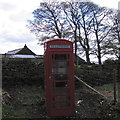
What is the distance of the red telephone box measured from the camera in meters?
5.16

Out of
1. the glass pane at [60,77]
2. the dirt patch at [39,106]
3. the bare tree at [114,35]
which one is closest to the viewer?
the dirt patch at [39,106]

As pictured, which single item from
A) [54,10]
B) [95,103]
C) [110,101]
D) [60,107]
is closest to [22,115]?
[60,107]

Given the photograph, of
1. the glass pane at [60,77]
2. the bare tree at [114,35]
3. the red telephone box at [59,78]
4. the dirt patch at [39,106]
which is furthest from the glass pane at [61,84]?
the bare tree at [114,35]

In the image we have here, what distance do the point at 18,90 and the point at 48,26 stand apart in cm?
1642

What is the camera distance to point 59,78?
5270 millimetres

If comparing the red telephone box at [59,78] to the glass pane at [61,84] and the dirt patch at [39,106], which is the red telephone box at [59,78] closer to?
the glass pane at [61,84]

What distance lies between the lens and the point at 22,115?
16.4 ft

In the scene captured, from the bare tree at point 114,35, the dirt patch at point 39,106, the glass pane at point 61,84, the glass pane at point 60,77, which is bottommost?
the dirt patch at point 39,106

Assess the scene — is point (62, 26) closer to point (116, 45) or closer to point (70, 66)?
point (116, 45)

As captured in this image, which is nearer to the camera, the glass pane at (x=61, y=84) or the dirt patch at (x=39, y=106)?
the dirt patch at (x=39, y=106)

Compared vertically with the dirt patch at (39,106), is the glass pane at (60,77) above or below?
above

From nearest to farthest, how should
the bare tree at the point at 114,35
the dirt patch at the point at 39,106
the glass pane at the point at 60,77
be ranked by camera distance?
the dirt patch at the point at 39,106, the glass pane at the point at 60,77, the bare tree at the point at 114,35

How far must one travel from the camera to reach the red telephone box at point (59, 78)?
16.9 ft

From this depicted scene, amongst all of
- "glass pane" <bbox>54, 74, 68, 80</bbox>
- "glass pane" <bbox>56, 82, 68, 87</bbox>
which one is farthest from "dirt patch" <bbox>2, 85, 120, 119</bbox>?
"glass pane" <bbox>54, 74, 68, 80</bbox>
